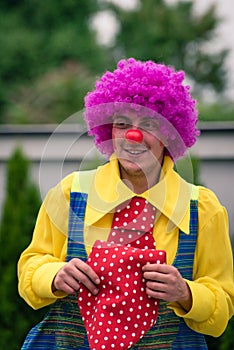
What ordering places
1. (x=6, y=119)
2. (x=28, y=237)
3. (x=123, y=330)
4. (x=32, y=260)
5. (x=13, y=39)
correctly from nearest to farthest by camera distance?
(x=123, y=330)
(x=32, y=260)
(x=28, y=237)
(x=6, y=119)
(x=13, y=39)

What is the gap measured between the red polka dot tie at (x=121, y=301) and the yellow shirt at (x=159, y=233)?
98 mm

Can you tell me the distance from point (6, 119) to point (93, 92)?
638 inches

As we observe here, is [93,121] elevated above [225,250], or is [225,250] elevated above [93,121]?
[93,121]

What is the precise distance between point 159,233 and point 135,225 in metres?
0.08

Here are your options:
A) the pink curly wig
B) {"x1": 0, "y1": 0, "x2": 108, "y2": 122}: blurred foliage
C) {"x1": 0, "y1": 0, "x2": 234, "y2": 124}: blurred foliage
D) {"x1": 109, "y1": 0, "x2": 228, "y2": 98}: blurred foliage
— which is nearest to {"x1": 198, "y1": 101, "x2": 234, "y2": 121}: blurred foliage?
{"x1": 0, "y1": 0, "x2": 234, "y2": 124}: blurred foliage

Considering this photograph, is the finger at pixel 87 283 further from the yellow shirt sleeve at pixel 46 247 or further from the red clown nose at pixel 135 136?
the red clown nose at pixel 135 136

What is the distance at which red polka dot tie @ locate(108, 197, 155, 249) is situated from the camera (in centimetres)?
213

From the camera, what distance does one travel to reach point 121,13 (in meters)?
22.2

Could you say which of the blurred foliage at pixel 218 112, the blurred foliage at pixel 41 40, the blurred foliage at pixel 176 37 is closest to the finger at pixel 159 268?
the blurred foliage at pixel 218 112

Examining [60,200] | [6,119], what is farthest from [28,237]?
[6,119]

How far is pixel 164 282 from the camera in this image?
2.00m

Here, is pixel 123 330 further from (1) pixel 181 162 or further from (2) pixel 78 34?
(2) pixel 78 34

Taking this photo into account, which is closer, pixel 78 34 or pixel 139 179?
pixel 139 179

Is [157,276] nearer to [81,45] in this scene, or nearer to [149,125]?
[149,125]
